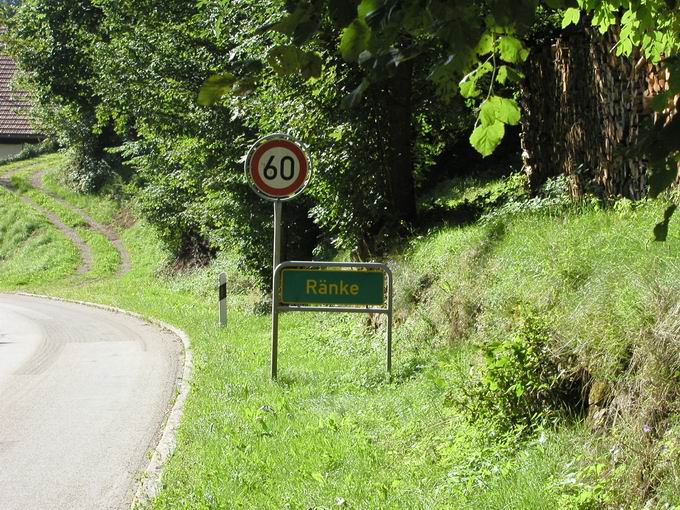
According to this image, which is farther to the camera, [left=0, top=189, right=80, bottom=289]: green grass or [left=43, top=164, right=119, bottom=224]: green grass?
[left=43, top=164, right=119, bottom=224]: green grass

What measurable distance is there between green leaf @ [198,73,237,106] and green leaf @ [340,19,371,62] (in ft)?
1.12

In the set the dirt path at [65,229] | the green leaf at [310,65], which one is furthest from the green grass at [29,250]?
the green leaf at [310,65]

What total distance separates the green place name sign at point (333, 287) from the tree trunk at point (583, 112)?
Answer: 8.43ft

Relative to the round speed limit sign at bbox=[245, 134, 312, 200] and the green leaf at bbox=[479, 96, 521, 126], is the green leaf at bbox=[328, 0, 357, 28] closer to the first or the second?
the green leaf at bbox=[479, 96, 521, 126]

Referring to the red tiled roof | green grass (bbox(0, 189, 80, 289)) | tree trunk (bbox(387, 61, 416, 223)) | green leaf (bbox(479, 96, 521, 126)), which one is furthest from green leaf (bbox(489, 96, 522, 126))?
the red tiled roof

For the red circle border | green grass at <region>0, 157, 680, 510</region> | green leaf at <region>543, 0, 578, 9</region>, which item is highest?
green leaf at <region>543, 0, 578, 9</region>

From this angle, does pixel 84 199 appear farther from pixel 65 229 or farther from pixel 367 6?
pixel 367 6

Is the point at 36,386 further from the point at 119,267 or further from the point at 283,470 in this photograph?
the point at 119,267

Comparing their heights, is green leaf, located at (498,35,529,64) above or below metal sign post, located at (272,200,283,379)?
above

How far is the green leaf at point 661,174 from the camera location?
2574mm

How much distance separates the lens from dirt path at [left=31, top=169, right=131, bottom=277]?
3547 cm

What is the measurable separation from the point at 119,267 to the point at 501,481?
30.9 meters

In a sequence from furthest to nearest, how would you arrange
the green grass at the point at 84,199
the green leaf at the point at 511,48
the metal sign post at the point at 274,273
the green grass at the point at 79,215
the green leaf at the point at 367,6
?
the green grass at the point at 84,199 < the green grass at the point at 79,215 < the metal sign post at the point at 274,273 < the green leaf at the point at 511,48 < the green leaf at the point at 367,6

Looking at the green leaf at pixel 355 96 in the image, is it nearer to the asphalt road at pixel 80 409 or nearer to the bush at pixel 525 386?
the bush at pixel 525 386
